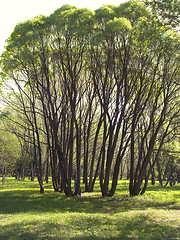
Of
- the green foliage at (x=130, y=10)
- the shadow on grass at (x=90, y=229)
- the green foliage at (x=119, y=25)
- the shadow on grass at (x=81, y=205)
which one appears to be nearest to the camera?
the shadow on grass at (x=90, y=229)

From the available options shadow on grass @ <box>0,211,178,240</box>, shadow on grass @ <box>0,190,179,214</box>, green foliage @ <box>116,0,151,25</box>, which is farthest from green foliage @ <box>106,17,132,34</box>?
shadow on grass @ <box>0,211,178,240</box>

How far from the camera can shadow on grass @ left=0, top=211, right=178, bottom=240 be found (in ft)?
32.6

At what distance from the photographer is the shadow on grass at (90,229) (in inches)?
391

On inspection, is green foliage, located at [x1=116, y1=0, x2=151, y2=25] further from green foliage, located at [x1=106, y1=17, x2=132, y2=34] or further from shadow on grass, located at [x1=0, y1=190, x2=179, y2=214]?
shadow on grass, located at [x1=0, y1=190, x2=179, y2=214]

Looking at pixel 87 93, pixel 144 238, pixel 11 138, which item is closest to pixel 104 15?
pixel 87 93

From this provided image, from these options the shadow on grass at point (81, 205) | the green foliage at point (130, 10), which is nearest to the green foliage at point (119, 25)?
the green foliage at point (130, 10)

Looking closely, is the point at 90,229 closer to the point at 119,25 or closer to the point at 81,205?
the point at 81,205

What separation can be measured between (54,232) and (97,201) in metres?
9.25

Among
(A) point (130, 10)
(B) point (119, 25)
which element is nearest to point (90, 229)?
(B) point (119, 25)

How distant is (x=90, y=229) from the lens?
35.9ft

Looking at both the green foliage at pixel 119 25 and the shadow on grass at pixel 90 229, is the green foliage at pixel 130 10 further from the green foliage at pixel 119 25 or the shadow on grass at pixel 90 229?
the shadow on grass at pixel 90 229

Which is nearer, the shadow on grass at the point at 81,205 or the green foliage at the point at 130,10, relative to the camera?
the shadow on grass at the point at 81,205

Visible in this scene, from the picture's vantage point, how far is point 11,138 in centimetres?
4628

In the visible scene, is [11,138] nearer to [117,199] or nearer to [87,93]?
[87,93]
